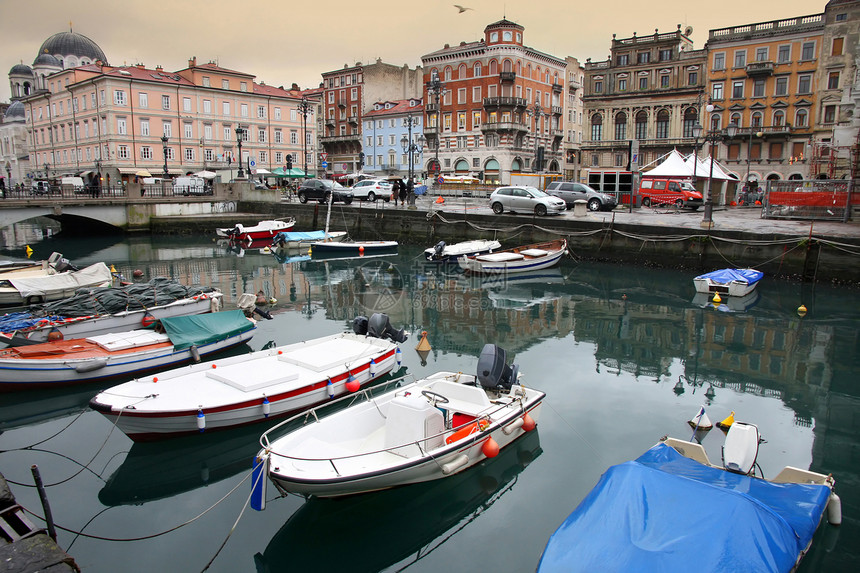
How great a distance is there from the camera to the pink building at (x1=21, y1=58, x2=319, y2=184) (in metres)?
61.8

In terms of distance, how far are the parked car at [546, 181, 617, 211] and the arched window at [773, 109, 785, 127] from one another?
28250mm

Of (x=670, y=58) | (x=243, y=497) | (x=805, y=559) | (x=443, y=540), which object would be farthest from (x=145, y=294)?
(x=670, y=58)

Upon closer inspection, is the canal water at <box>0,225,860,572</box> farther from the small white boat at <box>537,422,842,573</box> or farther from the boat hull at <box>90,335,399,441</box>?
the boat hull at <box>90,335,399,441</box>

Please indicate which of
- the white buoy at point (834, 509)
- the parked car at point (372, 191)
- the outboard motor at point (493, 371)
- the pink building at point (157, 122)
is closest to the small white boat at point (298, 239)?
the parked car at point (372, 191)

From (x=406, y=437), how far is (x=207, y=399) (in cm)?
415

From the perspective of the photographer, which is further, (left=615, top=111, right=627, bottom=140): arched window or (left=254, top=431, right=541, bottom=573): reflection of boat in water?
(left=615, top=111, right=627, bottom=140): arched window

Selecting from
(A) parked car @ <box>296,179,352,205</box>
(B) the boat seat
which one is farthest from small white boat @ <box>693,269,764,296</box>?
(A) parked car @ <box>296,179,352,205</box>

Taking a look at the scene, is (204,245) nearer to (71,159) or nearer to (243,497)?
(243,497)

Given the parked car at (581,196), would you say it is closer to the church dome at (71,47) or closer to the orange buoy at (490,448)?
the orange buoy at (490,448)

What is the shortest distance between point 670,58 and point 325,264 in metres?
51.6

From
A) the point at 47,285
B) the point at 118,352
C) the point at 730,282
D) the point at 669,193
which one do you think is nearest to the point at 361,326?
the point at 118,352

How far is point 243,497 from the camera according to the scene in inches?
368

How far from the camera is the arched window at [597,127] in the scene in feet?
227

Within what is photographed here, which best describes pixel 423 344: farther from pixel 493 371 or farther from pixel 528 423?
pixel 528 423
